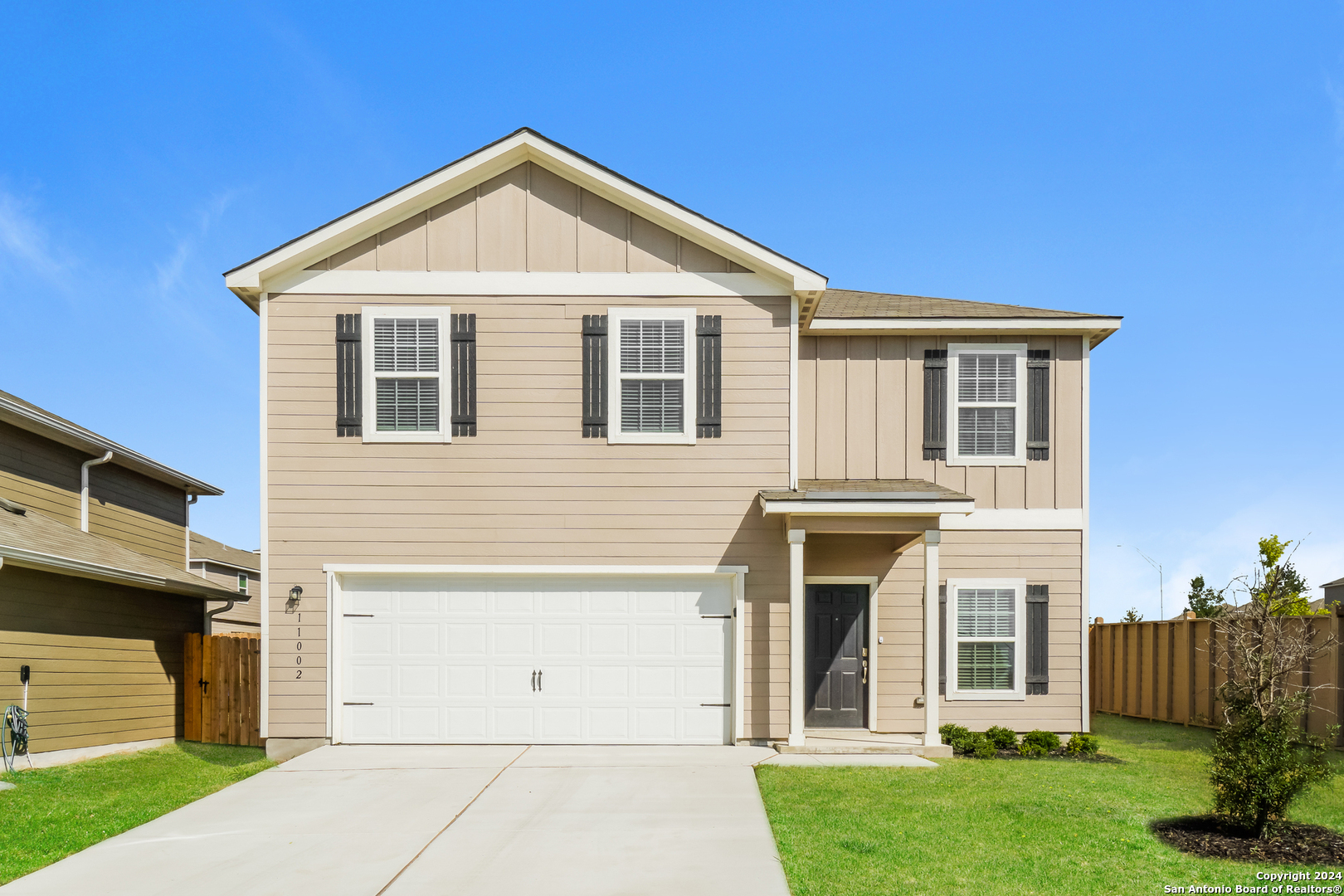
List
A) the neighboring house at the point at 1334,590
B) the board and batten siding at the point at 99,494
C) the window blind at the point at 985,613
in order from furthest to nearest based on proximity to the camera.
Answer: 1. the neighboring house at the point at 1334,590
2. the board and batten siding at the point at 99,494
3. the window blind at the point at 985,613

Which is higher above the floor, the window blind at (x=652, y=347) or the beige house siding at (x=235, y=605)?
the window blind at (x=652, y=347)

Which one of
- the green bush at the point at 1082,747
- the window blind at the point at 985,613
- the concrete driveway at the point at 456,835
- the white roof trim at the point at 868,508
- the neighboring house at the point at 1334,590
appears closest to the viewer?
the concrete driveway at the point at 456,835

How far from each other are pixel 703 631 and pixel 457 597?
297 cm

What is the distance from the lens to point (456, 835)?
25.0ft

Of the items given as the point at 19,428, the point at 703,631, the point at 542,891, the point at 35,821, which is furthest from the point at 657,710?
the point at 19,428

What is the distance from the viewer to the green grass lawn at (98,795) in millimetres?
7527

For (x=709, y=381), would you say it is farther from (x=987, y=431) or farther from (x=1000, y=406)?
(x=1000, y=406)

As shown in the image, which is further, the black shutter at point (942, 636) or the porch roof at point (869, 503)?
the black shutter at point (942, 636)

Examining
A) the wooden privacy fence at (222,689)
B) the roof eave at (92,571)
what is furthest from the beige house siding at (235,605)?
the roof eave at (92,571)

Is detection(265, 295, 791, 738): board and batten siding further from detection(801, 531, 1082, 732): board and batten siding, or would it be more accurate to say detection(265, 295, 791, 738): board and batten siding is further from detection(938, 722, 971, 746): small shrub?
detection(938, 722, 971, 746): small shrub

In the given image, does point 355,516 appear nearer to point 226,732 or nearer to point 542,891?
point 226,732

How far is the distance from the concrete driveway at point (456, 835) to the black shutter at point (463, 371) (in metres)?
3.81

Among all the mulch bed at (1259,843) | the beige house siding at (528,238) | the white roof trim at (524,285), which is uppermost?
the beige house siding at (528,238)

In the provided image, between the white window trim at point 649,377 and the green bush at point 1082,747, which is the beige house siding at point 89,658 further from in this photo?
the green bush at point 1082,747
